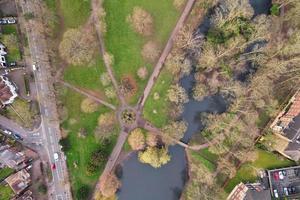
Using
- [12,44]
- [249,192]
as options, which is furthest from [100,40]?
[249,192]

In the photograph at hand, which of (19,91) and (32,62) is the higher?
(32,62)

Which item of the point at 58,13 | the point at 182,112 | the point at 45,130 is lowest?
the point at 45,130

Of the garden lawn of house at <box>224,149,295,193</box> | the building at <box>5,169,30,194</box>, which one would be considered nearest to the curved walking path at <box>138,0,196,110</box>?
the garden lawn of house at <box>224,149,295,193</box>

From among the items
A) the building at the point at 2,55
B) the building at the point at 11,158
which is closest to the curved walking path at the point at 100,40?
the building at the point at 2,55

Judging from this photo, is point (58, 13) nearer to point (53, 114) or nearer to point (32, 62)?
point (32, 62)

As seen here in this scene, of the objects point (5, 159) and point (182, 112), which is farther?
point (182, 112)

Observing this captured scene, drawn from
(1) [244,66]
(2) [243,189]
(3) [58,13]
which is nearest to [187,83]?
(1) [244,66]

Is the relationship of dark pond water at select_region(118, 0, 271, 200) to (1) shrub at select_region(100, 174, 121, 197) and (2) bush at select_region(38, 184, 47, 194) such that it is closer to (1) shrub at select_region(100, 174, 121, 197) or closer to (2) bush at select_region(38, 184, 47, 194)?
(1) shrub at select_region(100, 174, 121, 197)
